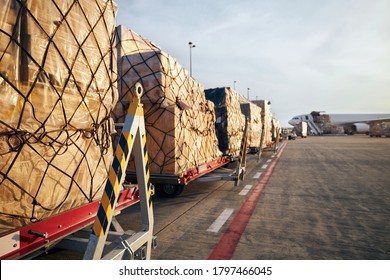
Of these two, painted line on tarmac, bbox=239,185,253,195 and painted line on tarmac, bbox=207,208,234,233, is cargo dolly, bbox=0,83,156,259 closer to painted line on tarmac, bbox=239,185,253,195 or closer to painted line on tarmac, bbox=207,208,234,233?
painted line on tarmac, bbox=207,208,234,233

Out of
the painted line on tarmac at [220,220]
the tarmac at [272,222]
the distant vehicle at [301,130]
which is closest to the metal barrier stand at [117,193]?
the tarmac at [272,222]

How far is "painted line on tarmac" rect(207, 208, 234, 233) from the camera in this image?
13.3 feet

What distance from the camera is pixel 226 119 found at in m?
9.02

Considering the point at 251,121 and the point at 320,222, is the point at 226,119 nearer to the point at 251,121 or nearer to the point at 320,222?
the point at 251,121

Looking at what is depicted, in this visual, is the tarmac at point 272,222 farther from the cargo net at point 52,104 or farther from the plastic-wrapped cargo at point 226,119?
the plastic-wrapped cargo at point 226,119

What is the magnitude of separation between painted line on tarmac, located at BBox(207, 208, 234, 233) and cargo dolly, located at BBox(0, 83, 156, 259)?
56.6 inches

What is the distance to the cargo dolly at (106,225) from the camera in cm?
190

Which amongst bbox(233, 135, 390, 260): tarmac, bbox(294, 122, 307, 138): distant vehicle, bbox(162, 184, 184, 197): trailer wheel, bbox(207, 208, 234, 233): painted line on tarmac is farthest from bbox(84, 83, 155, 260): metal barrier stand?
bbox(294, 122, 307, 138): distant vehicle

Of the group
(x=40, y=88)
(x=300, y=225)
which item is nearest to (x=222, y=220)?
(x=300, y=225)

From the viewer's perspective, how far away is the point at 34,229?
2.01 meters

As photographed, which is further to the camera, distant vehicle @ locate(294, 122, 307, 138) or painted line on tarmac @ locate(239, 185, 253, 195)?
distant vehicle @ locate(294, 122, 307, 138)

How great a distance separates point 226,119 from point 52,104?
283 inches

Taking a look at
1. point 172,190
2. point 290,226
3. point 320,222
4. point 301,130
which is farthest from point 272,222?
point 301,130

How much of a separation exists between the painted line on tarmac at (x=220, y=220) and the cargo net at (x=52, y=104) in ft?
6.32
